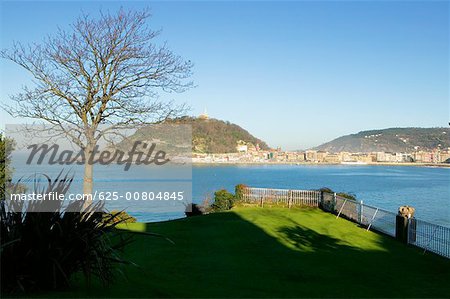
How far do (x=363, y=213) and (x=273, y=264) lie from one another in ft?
32.0

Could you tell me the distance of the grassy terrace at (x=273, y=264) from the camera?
7.96m

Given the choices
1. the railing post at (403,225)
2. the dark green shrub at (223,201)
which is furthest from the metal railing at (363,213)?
the dark green shrub at (223,201)

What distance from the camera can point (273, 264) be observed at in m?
11.0

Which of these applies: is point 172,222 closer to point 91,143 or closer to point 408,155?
point 91,143

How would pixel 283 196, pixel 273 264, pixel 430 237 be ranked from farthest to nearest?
pixel 283 196 < pixel 430 237 < pixel 273 264

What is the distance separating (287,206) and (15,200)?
70.6 ft

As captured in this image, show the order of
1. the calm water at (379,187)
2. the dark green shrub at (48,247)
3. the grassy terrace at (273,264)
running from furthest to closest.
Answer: the calm water at (379,187)
the grassy terrace at (273,264)
the dark green shrub at (48,247)

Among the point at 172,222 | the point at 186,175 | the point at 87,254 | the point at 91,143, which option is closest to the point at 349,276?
the point at 87,254

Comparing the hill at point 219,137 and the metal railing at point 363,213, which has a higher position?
the hill at point 219,137

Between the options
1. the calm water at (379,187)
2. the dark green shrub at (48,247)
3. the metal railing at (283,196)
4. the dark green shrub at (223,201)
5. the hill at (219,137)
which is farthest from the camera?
the hill at (219,137)

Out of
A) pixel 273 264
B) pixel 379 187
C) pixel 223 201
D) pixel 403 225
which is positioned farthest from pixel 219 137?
pixel 273 264

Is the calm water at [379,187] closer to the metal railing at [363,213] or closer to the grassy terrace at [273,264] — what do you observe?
the metal railing at [363,213]

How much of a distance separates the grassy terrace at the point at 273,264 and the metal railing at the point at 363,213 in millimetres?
620

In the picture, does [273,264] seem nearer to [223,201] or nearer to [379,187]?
[223,201]
